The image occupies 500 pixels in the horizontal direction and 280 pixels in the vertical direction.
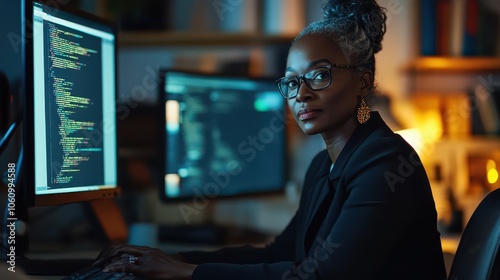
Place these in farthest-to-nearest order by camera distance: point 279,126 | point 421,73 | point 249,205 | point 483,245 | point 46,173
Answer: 1. point 421,73
2. point 249,205
3. point 279,126
4. point 46,173
5. point 483,245

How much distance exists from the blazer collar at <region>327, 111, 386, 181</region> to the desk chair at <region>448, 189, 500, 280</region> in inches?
9.8

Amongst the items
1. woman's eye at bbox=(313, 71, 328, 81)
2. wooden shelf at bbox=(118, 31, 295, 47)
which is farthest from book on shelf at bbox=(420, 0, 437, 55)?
woman's eye at bbox=(313, 71, 328, 81)

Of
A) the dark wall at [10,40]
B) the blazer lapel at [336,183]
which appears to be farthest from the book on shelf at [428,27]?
the dark wall at [10,40]

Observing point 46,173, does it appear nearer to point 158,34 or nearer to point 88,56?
point 88,56

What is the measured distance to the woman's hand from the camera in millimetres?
1174

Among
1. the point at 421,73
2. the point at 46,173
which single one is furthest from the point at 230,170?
the point at 421,73

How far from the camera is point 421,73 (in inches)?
116

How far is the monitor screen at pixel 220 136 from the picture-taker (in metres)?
1.94

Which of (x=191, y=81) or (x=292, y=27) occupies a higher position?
(x=292, y=27)

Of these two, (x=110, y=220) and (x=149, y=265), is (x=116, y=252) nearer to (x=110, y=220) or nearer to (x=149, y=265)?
(x=149, y=265)

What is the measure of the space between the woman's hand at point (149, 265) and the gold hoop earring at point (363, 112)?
425 millimetres

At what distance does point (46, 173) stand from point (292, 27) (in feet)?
5.26

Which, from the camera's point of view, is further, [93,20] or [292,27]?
[292,27]

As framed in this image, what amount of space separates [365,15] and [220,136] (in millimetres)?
857
